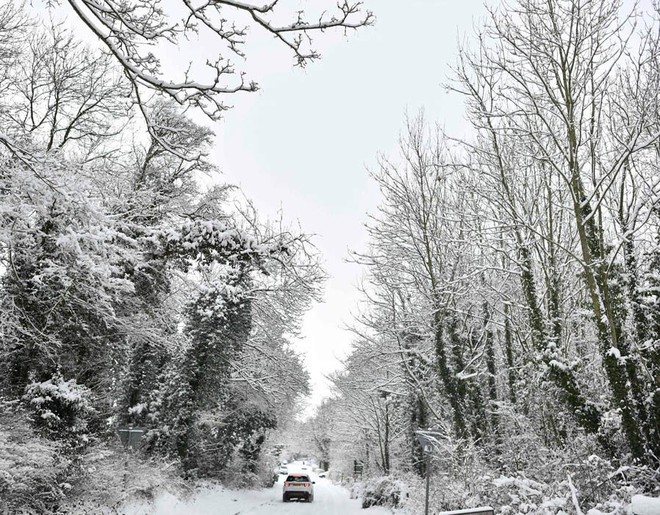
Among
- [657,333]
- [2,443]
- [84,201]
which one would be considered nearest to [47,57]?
[84,201]

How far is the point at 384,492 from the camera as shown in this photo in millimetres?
Answer: 18484

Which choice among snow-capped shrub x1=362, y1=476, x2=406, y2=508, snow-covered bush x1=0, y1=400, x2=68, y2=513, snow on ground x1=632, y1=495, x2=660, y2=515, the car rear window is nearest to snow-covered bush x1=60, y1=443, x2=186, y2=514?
snow-covered bush x1=0, y1=400, x2=68, y2=513

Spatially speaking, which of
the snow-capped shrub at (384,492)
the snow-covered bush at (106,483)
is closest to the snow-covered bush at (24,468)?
the snow-covered bush at (106,483)

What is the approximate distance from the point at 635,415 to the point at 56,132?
41.3ft

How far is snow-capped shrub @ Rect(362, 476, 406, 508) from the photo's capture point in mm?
17125

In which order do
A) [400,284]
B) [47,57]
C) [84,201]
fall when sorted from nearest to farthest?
[84,201] → [47,57] → [400,284]

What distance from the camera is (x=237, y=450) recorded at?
80.8ft

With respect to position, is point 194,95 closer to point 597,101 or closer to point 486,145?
point 597,101

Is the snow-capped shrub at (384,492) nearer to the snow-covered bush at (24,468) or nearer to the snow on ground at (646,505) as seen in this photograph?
the snow-covered bush at (24,468)

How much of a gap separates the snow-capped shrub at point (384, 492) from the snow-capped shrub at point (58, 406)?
39.0ft

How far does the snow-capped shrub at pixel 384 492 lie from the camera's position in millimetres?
17125

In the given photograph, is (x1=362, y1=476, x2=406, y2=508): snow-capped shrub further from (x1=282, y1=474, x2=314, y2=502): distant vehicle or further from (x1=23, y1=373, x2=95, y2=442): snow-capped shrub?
(x1=23, y1=373, x2=95, y2=442): snow-capped shrub

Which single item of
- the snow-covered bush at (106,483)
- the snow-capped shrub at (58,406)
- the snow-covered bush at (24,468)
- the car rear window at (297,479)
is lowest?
the car rear window at (297,479)

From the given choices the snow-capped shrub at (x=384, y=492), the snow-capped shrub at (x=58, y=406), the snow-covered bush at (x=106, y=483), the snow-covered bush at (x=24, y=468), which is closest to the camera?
the snow-covered bush at (x=24, y=468)
